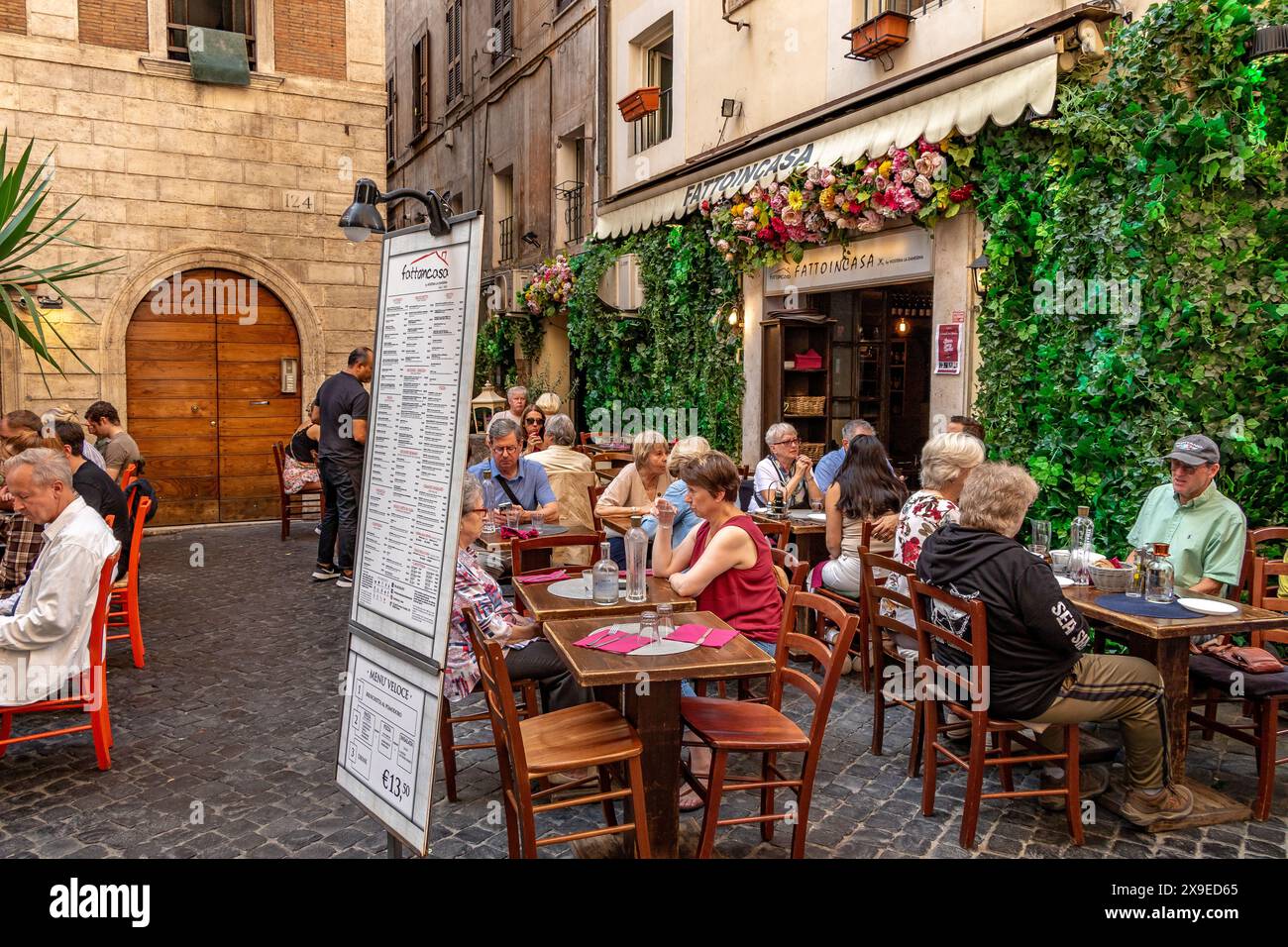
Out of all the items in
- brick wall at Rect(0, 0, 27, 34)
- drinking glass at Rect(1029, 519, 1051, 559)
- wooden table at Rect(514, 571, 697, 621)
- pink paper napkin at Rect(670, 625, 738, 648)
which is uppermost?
brick wall at Rect(0, 0, 27, 34)

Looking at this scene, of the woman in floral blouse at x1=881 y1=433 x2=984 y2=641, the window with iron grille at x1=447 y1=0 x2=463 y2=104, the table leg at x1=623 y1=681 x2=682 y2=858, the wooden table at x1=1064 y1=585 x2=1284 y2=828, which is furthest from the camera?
the window with iron grille at x1=447 y1=0 x2=463 y2=104

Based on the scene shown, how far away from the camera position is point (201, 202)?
39.0 ft

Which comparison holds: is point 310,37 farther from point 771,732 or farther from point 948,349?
point 771,732

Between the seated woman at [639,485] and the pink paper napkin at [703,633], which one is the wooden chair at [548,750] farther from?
the seated woman at [639,485]

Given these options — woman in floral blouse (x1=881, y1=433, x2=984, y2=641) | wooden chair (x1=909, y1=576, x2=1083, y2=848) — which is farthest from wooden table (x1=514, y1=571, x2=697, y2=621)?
woman in floral blouse (x1=881, y1=433, x2=984, y2=641)

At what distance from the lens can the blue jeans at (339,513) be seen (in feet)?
27.4

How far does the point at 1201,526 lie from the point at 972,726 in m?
1.85

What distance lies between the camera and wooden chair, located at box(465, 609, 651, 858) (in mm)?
2986

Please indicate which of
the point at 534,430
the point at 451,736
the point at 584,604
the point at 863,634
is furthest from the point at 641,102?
the point at 451,736

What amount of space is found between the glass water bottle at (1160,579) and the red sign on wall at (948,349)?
11.6 ft

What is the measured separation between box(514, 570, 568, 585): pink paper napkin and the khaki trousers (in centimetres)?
218

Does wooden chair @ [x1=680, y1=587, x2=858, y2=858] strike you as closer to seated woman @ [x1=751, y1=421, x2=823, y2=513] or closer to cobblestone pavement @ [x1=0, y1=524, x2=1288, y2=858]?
cobblestone pavement @ [x1=0, y1=524, x2=1288, y2=858]

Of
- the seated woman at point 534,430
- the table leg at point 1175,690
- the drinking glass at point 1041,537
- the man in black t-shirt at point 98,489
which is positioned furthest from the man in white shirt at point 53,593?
the seated woman at point 534,430

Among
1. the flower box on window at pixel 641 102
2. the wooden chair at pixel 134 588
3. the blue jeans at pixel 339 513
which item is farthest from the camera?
the flower box on window at pixel 641 102
